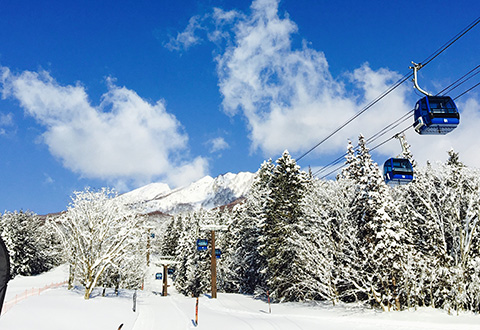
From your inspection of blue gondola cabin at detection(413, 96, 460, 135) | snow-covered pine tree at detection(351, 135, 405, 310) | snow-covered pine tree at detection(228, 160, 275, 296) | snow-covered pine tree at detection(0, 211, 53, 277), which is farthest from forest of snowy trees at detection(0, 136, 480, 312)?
snow-covered pine tree at detection(0, 211, 53, 277)

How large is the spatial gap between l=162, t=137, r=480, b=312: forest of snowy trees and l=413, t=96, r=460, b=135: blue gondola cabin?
7971 millimetres


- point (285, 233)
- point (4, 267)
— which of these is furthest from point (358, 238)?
point (4, 267)

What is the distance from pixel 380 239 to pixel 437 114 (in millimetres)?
11457

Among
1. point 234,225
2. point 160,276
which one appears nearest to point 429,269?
point 234,225

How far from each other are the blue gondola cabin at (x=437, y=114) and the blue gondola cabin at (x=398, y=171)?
4781 millimetres

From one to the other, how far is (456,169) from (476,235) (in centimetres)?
459

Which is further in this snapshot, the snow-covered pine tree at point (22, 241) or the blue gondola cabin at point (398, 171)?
the snow-covered pine tree at point (22, 241)

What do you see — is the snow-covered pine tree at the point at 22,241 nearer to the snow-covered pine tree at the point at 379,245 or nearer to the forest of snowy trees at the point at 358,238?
the forest of snowy trees at the point at 358,238

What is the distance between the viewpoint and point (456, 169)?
22344mm

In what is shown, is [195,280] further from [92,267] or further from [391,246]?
[391,246]

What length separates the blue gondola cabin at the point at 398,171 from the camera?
16.5 m

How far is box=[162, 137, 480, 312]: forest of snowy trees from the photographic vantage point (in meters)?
19.8

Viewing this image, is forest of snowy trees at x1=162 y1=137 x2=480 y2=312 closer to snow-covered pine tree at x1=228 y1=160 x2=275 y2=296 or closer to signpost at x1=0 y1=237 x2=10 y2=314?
snow-covered pine tree at x1=228 y1=160 x2=275 y2=296

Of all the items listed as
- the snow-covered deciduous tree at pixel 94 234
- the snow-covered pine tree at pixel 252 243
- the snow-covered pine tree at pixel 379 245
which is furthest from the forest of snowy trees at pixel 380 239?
the snow-covered deciduous tree at pixel 94 234
